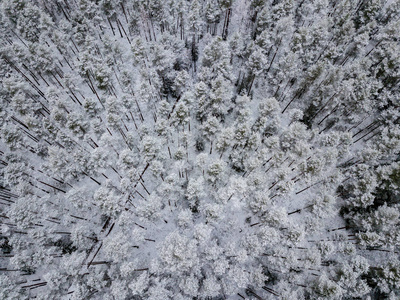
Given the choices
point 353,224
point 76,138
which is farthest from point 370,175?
point 76,138

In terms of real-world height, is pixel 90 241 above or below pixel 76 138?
below

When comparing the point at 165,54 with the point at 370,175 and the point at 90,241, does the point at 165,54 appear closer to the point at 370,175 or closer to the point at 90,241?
the point at 90,241

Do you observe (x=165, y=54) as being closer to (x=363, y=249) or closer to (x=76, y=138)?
(x=76, y=138)

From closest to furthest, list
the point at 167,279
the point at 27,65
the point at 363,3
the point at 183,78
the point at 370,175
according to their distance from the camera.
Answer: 1. the point at 167,279
2. the point at 370,175
3. the point at 183,78
4. the point at 27,65
5. the point at 363,3

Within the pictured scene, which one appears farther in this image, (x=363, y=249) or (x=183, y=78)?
(x=183, y=78)

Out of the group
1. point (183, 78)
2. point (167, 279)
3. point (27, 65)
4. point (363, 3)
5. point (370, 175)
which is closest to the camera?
point (167, 279)

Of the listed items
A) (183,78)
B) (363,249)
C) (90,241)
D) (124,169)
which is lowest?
(90,241)

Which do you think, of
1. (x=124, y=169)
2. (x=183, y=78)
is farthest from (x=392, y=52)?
(x=124, y=169)
